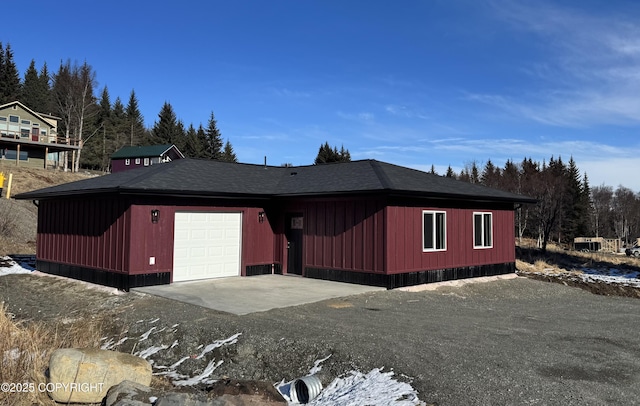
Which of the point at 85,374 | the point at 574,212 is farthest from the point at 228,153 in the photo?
the point at 85,374

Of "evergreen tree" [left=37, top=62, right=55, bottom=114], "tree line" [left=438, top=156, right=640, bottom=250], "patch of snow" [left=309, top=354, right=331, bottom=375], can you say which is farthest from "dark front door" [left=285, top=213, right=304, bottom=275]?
"evergreen tree" [left=37, top=62, right=55, bottom=114]

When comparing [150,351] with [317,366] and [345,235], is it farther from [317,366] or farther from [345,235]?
[345,235]

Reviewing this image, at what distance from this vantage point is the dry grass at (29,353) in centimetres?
450

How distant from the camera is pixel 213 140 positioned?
63.1m

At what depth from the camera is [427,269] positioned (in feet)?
42.1

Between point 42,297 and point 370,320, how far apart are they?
8193mm

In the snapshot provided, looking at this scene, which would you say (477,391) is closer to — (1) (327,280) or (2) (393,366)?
(2) (393,366)

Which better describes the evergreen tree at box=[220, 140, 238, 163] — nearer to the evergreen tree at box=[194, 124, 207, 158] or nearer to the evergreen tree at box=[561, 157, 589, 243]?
the evergreen tree at box=[194, 124, 207, 158]

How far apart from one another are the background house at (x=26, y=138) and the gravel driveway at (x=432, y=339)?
3144 cm

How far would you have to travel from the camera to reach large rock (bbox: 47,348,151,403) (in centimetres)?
465

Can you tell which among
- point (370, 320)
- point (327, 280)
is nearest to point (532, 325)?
point (370, 320)

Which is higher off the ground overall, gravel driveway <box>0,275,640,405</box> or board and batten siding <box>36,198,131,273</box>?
board and batten siding <box>36,198,131,273</box>

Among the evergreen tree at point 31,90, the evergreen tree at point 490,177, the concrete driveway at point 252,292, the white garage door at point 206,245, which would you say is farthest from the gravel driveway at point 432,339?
the evergreen tree at point 31,90

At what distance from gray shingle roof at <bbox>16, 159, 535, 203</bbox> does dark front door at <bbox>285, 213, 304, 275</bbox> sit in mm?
929
